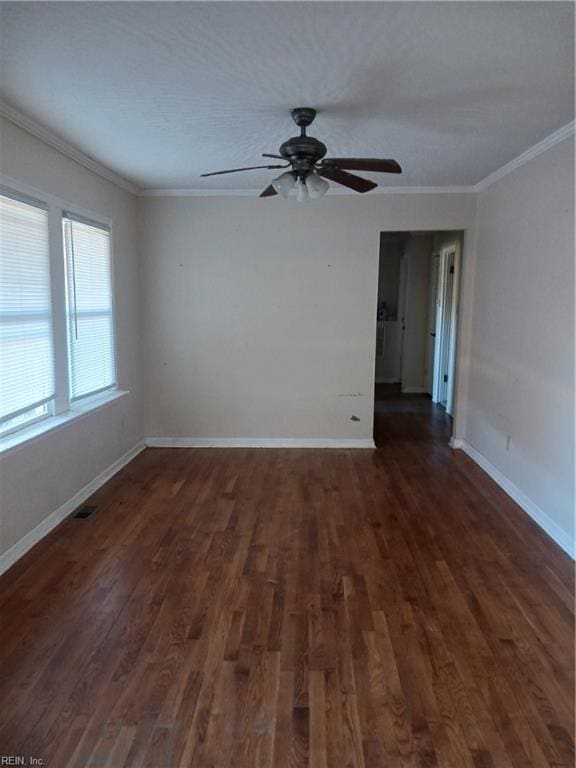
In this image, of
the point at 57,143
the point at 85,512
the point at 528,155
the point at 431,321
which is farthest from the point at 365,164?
the point at 431,321

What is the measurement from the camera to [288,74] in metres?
2.30

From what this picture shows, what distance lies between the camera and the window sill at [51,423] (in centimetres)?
283

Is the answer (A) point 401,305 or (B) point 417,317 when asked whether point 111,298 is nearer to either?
(B) point 417,317

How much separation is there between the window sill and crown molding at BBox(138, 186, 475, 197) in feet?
6.65

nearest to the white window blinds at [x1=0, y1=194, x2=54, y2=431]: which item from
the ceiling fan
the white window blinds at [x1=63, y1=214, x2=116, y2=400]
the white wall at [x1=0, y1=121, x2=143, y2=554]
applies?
the white wall at [x1=0, y1=121, x2=143, y2=554]

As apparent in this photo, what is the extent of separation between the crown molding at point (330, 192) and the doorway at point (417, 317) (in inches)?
55.1

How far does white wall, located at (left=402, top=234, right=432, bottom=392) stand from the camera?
775 centimetres

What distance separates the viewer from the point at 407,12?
180 cm

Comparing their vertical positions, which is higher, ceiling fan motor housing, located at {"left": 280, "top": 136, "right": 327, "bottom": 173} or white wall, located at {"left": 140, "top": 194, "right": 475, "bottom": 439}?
ceiling fan motor housing, located at {"left": 280, "top": 136, "right": 327, "bottom": 173}

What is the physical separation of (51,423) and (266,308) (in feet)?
7.86

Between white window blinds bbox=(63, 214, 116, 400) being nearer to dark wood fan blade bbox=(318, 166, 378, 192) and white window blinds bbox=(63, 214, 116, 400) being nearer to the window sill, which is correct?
the window sill

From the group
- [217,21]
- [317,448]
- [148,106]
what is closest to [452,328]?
[317,448]

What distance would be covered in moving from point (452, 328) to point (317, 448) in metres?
2.62

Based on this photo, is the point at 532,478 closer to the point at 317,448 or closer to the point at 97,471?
the point at 317,448
